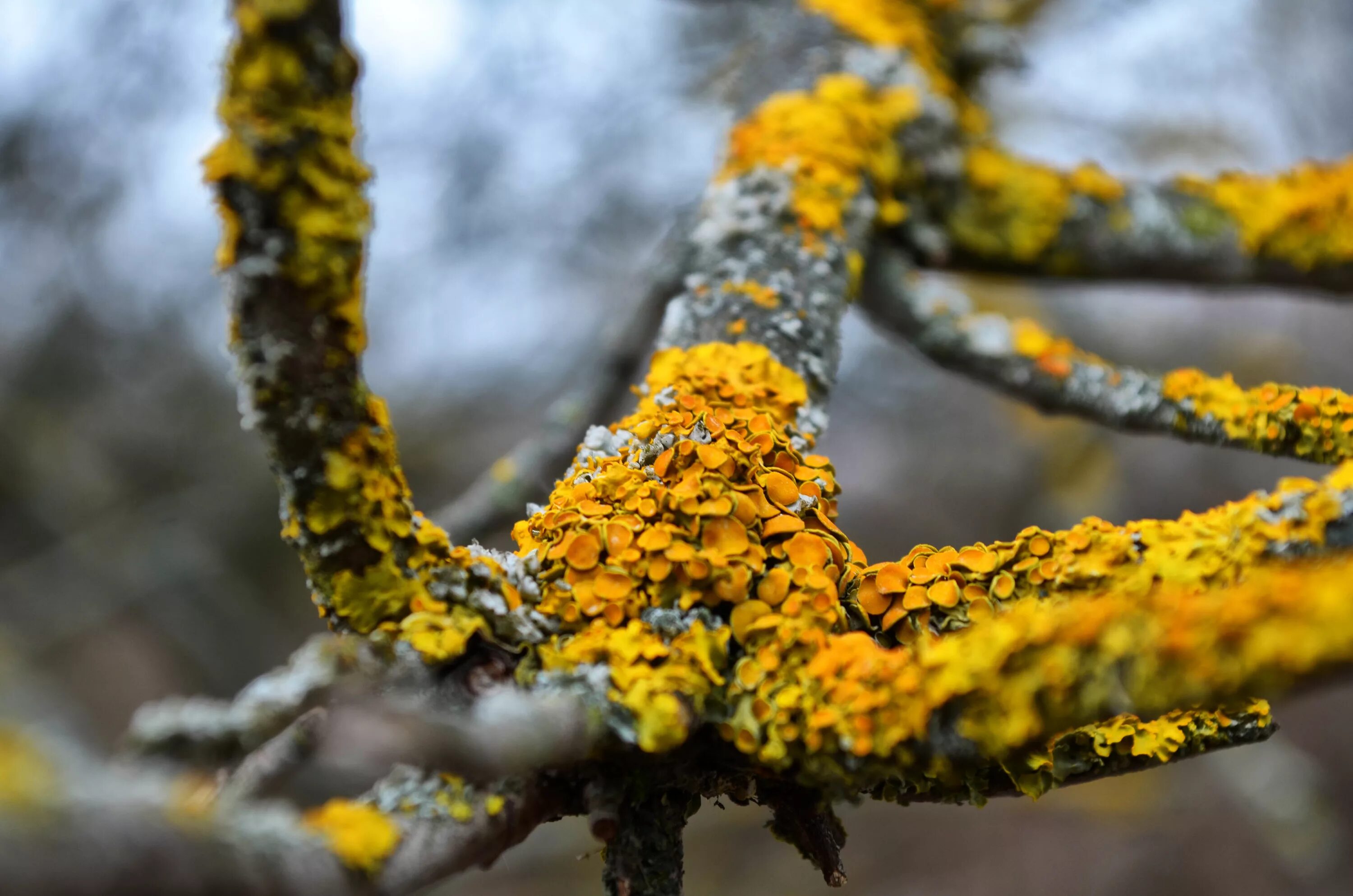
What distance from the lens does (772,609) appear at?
2.47ft

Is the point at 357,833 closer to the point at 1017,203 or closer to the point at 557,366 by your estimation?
the point at 1017,203

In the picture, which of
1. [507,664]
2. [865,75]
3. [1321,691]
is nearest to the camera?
[1321,691]

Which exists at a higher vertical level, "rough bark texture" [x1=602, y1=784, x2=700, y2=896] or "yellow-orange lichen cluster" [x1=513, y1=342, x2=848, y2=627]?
"yellow-orange lichen cluster" [x1=513, y1=342, x2=848, y2=627]

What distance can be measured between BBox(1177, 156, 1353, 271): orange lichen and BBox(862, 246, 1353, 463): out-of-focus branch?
1.23 ft

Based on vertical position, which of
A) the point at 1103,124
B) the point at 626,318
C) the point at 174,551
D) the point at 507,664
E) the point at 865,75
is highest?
the point at 1103,124

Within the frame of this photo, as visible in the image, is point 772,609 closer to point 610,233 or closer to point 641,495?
point 641,495

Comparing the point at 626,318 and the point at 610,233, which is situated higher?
the point at 610,233

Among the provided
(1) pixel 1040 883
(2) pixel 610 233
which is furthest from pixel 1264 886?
(2) pixel 610 233

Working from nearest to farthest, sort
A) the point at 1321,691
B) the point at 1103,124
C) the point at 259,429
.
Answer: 1. the point at 1321,691
2. the point at 259,429
3. the point at 1103,124

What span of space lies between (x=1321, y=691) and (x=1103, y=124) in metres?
4.37

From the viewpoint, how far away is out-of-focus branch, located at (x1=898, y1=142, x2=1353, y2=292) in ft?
5.08

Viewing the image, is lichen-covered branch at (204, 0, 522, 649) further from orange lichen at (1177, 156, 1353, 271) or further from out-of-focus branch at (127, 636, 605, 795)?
orange lichen at (1177, 156, 1353, 271)

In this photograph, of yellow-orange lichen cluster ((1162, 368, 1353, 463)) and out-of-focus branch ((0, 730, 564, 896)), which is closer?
out-of-focus branch ((0, 730, 564, 896))

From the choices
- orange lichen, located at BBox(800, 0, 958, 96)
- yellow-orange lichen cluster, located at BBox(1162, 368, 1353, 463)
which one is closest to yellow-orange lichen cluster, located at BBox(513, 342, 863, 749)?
yellow-orange lichen cluster, located at BBox(1162, 368, 1353, 463)
